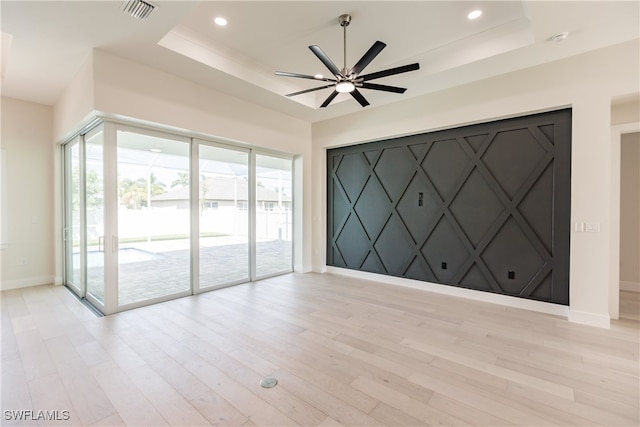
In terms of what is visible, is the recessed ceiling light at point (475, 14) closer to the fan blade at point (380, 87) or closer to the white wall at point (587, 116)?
the fan blade at point (380, 87)

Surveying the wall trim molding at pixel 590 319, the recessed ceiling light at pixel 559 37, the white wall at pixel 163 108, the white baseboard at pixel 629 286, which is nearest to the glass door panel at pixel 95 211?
the white wall at pixel 163 108

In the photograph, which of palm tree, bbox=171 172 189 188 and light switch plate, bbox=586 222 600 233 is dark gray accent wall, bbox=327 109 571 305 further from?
palm tree, bbox=171 172 189 188

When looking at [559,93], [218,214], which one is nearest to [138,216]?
[218,214]

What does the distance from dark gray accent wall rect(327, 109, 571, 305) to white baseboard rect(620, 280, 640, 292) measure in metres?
2.29

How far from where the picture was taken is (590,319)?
3500mm

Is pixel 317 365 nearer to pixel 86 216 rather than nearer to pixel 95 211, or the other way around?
pixel 95 211

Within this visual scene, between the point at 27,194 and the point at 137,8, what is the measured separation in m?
4.37

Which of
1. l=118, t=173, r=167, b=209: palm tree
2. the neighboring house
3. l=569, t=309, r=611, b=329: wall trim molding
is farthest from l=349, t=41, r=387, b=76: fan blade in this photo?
l=569, t=309, r=611, b=329: wall trim molding

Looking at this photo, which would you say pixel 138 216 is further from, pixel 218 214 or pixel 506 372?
pixel 506 372

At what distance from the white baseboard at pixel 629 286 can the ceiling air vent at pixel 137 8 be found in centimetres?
789

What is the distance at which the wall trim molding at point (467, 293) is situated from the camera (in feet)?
12.8

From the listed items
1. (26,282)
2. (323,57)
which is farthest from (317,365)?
(26,282)

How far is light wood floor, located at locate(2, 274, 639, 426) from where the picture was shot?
2.03 metres

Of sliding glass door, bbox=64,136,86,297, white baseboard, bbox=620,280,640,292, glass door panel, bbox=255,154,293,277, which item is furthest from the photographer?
glass door panel, bbox=255,154,293,277
